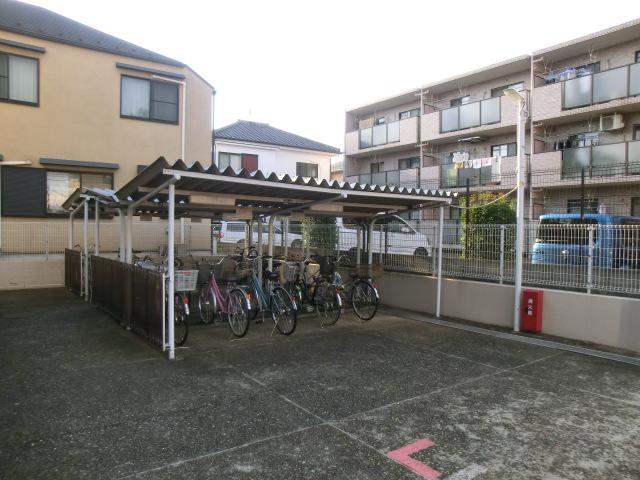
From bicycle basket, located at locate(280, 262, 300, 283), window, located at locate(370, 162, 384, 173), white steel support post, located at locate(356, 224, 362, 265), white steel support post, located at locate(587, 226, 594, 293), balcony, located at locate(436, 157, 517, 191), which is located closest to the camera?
white steel support post, located at locate(587, 226, 594, 293)

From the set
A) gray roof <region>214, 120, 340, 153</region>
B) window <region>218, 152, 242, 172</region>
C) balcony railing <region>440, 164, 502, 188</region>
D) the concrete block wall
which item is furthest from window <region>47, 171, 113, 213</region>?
balcony railing <region>440, 164, 502, 188</region>

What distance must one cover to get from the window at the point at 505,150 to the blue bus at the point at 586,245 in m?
12.6

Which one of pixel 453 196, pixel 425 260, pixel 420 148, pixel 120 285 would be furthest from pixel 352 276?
pixel 420 148

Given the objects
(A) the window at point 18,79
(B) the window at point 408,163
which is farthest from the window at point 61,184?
(B) the window at point 408,163

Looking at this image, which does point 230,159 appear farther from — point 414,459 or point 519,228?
point 414,459

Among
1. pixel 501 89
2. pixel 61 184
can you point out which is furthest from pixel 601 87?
pixel 61 184

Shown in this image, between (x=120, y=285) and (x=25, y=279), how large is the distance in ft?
17.9

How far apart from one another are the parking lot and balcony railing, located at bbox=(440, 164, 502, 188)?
12889 millimetres

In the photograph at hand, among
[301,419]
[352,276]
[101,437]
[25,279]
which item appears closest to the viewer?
[101,437]

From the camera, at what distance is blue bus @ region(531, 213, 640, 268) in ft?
19.8

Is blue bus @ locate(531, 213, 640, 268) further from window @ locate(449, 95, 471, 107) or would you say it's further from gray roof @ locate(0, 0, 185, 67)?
window @ locate(449, 95, 471, 107)

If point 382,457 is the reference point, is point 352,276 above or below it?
above

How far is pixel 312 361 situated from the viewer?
5.36 m

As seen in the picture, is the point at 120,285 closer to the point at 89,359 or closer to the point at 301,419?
the point at 89,359
